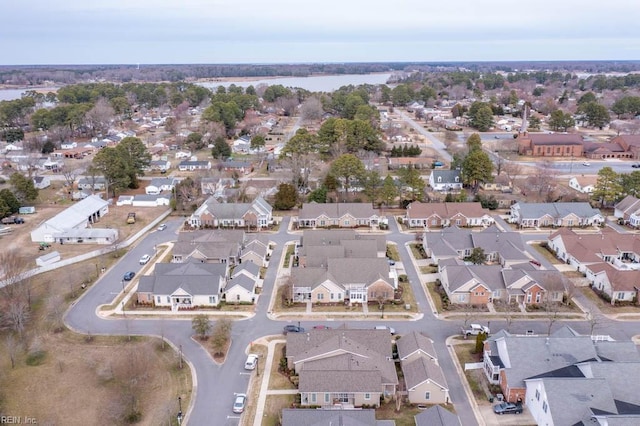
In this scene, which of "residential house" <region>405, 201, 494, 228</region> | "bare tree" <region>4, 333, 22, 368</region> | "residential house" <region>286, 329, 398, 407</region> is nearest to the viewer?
"residential house" <region>286, 329, 398, 407</region>

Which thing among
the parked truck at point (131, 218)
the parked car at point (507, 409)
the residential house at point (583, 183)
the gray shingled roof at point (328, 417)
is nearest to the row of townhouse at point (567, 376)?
the parked car at point (507, 409)

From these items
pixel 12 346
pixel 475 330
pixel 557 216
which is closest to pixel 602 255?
pixel 557 216

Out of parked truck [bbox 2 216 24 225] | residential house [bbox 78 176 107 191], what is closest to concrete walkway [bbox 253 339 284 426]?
parked truck [bbox 2 216 24 225]

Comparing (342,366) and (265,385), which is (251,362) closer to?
(265,385)

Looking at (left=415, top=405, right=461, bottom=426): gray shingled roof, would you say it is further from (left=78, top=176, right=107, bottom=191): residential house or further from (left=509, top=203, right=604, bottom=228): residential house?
(left=78, top=176, right=107, bottom=191): residential house

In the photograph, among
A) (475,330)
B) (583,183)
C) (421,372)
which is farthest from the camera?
(583,183)

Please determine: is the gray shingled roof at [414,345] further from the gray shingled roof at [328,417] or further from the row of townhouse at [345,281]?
the row of townhouse at [345,281]

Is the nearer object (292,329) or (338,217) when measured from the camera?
(292,329)

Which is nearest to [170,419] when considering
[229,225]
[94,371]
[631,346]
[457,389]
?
[94,371]
